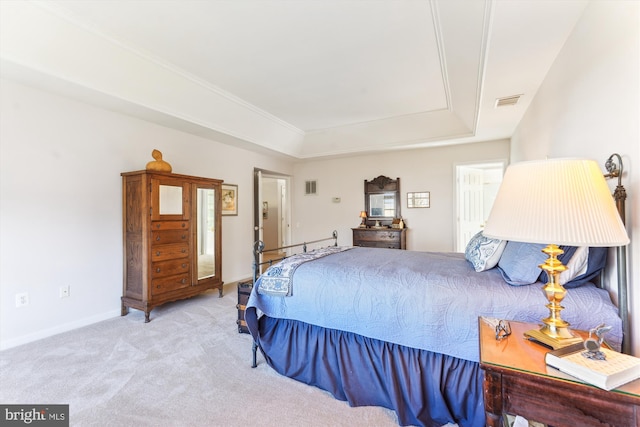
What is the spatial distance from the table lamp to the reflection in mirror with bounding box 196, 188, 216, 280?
3528mm

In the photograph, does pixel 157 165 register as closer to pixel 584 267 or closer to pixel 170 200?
pixel 170 200

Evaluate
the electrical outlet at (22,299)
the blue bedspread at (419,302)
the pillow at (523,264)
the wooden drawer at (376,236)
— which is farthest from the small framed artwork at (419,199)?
the electrical outlet at (22,299)

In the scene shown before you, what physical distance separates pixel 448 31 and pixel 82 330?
435 centimetres

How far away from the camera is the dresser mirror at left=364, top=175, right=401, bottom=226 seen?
551cm

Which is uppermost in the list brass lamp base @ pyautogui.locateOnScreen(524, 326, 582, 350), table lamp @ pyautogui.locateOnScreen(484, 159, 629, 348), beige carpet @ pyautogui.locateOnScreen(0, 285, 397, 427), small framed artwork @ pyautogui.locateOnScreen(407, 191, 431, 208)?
small framed artwork @ pyautogui.locateOnScreen(407, 191, 431, 208)

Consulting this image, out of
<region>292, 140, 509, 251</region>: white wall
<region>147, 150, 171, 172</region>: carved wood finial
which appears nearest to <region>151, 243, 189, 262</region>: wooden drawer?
<region>147, 150, 171, 172</region>: carved wood finial

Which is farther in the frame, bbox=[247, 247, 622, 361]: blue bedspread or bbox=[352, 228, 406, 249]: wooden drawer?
bbox=[352, 228, 406, 249]: wooden drawer

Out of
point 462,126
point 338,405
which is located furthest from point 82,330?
point 462,126

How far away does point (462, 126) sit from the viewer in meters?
4.36

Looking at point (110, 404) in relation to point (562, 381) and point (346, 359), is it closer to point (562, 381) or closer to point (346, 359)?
point (346, 359)

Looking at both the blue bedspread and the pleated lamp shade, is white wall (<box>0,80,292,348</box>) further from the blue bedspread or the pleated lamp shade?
the pleated lamp shade

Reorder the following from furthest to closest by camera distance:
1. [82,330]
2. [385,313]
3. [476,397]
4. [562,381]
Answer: [82,330] < [385,313] < [476,397] < [562,381]

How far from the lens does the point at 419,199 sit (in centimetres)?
533

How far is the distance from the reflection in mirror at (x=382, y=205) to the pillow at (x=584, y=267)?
159 inches
